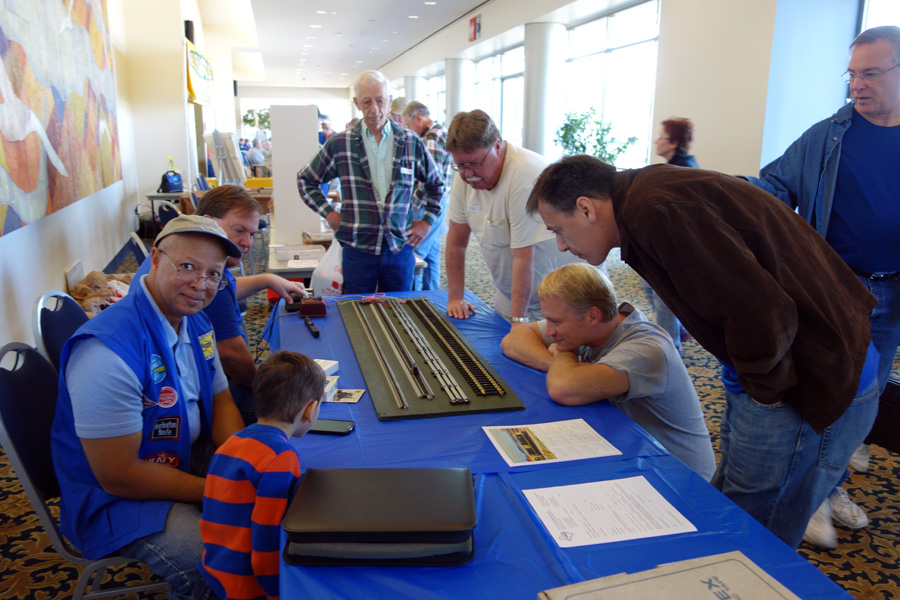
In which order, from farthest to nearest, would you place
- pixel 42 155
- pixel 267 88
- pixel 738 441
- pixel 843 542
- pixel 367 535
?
pixel 267 88 → pixel 42 155 → pixel 843 542 → pixel 738 441 → pixel 367 535

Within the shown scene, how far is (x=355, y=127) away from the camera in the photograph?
315 cm

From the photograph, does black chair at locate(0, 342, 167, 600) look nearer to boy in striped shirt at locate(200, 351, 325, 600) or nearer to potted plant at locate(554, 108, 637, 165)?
boy in striped shirt at locate(200, 351, 325, 600)

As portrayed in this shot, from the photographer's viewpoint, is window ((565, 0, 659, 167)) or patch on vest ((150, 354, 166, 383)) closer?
patch on vest ((150, 354, 166, 383))

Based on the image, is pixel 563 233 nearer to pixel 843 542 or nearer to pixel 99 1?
pixel 843 542

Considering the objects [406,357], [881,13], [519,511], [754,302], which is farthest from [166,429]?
[881,13]

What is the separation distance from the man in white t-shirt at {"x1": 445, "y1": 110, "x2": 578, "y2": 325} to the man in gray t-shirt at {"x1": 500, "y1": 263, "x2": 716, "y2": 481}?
49 centimetres

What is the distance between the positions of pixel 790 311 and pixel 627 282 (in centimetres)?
511

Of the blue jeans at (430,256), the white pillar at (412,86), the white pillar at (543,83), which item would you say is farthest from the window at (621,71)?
the white pillar at (412,86)

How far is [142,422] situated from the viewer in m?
1.35

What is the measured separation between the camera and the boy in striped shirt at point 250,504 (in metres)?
1.15

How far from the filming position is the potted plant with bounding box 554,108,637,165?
7.92m

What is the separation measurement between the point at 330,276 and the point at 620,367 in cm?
210

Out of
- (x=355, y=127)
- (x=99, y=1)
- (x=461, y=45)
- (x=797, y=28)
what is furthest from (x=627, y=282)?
(x=461, y=45)

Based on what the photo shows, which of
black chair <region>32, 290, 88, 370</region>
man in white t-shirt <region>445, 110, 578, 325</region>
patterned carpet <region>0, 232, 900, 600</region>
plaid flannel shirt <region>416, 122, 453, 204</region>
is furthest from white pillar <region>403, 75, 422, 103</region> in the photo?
black chair <region>32, 290, 88, 370</region>
